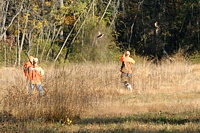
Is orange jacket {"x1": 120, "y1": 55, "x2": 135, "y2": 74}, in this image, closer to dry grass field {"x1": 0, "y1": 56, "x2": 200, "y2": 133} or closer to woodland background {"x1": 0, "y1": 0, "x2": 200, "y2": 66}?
dry grass field {"x1": 0, "y1": 56, "x2": 200, "y2": 133}

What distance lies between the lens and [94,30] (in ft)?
125

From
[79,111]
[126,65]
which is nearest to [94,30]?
[126,65]

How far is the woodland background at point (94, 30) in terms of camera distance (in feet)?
→ 119

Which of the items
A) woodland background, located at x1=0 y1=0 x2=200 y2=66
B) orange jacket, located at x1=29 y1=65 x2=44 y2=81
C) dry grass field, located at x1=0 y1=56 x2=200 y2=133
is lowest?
dry grass field, located at x1=0 y1=56 x2=200 y2=133

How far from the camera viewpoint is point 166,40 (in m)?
44.6

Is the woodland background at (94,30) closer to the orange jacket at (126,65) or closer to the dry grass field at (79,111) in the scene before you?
the orange jacket at (126,65)

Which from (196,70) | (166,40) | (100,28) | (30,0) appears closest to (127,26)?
(166,40)

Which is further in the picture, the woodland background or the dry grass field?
the woodland background

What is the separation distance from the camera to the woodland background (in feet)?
119

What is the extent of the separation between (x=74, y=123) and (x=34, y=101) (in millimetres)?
1103

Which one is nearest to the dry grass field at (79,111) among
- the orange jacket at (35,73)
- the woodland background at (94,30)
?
the orange jacket at (35,73)

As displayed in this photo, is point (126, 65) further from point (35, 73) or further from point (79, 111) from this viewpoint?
point (79, 111)

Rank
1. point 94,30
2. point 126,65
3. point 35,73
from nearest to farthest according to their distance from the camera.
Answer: point 35,73
point 126,65
point 94,30

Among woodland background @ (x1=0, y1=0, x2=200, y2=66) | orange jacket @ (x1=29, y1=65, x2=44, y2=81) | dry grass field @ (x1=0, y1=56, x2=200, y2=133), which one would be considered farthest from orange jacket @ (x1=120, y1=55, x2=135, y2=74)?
woodland background @ (x1=0, y1=0, x2=200, y2=66)
